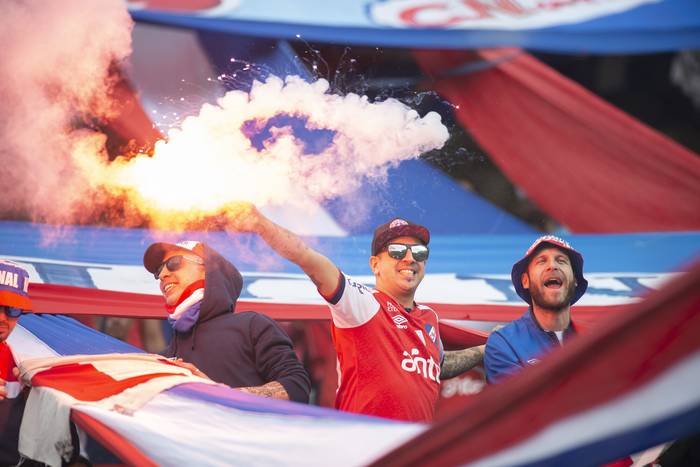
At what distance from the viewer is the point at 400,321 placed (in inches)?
126

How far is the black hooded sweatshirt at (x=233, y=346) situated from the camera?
3129 millimetres

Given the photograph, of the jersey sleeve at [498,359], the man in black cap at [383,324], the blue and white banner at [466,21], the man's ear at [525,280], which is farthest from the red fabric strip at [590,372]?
the blue and white banner at [466,21]

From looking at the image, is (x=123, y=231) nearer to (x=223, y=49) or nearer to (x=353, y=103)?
(x=353, y=103)

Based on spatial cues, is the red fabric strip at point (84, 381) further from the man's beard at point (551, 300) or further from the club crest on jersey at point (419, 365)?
the man's beard at point (551, 300)

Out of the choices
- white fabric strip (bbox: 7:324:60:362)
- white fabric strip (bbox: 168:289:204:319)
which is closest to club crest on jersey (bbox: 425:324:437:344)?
white fabric strip (bbox: 168:289:204:319)

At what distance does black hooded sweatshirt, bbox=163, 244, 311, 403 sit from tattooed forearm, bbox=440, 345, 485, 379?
60cm

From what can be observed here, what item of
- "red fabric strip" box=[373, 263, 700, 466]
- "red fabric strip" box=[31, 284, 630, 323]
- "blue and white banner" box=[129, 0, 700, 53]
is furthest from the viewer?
"blue and white banner" box=[129, 0, 700, 53]

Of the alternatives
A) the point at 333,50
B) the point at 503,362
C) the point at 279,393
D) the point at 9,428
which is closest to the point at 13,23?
the point at 333,50

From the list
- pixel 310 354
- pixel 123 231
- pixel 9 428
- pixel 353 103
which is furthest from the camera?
pixel 310 354

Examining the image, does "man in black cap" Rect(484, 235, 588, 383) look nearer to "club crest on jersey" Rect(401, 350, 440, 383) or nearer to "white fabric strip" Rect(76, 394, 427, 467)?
"club crest on jersey" Rect(401, 350, 440, 383)

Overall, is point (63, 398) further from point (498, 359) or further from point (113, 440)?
point (498, 359)

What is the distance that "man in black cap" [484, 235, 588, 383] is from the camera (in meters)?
3.21

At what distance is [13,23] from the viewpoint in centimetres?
363

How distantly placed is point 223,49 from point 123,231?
1.71 metres
